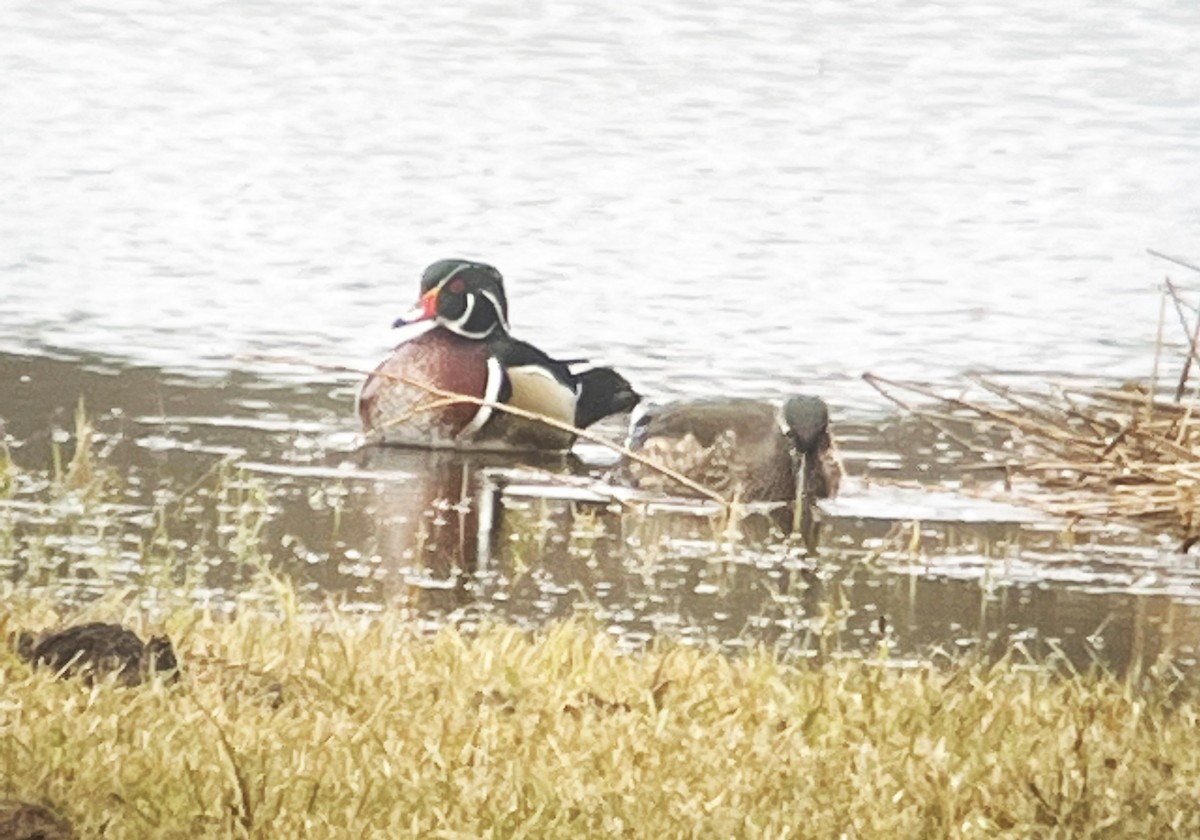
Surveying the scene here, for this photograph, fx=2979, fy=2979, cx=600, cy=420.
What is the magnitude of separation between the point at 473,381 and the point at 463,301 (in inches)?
12.5

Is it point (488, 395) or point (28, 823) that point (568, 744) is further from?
point (488, 395)

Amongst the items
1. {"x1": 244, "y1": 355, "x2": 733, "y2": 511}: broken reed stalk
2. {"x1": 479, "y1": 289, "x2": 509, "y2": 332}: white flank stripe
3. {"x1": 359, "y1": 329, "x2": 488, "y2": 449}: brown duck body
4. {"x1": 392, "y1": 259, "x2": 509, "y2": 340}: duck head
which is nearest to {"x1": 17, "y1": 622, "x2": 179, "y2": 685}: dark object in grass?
{"x1": 244, "y1": 355, "x2": 733, "y2": 511}: broken reed stalk

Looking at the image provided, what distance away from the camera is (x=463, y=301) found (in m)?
8.85

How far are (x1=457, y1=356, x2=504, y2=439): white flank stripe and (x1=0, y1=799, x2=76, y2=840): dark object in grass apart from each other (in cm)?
425

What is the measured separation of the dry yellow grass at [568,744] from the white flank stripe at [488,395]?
2.79m

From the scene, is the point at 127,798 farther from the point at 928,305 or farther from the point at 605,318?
the point at 928,305

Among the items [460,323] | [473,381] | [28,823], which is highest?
[460,323]

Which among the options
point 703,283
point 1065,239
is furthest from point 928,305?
point 1065,239

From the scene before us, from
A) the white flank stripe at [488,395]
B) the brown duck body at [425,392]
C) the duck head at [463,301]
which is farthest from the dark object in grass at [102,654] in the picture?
the duck head at [463,301]

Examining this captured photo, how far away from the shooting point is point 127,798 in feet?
13.9

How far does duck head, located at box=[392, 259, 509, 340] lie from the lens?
8.81m

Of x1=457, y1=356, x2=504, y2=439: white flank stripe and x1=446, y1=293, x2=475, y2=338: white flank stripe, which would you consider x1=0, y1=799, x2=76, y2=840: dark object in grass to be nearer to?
x1=457, y1=356, x2=504, y2=439: white flank stripe

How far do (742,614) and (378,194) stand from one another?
6670mm

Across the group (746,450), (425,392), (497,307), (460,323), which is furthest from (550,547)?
(497,307)
